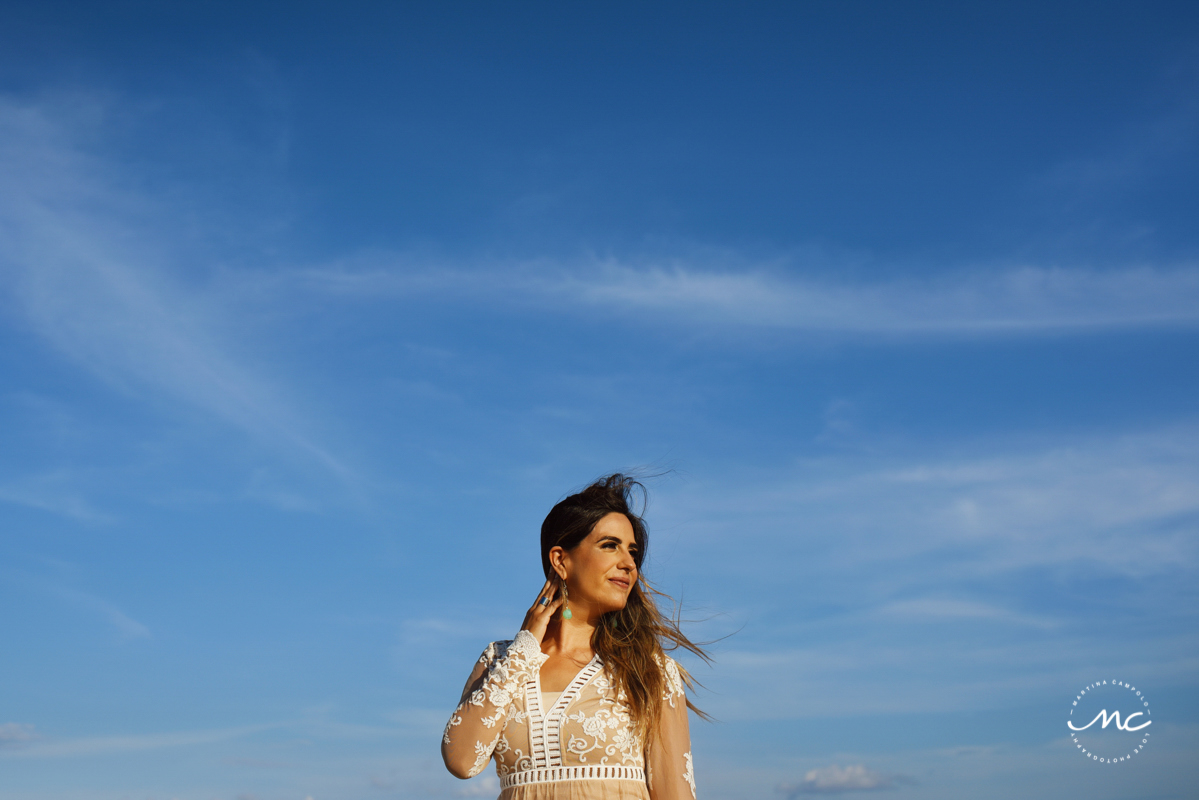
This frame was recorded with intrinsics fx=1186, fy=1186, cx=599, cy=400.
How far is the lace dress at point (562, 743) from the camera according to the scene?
7.46m

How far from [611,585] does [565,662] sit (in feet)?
1.97

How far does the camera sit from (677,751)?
7.63 meters

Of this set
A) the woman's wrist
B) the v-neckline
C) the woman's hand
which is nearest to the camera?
the v-neckline

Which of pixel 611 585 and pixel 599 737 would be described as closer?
pixel 599 737

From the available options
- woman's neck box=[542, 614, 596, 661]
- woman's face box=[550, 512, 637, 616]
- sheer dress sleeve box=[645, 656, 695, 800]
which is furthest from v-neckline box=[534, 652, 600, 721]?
sheer dress sleeve box=[645, 656, 695, 800]

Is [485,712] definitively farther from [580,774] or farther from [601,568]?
[601,568]

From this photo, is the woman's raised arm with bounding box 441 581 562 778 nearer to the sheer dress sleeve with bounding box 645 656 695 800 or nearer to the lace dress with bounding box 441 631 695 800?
the lace dress with bounding box 441 631 695 800

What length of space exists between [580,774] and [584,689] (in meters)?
0.54

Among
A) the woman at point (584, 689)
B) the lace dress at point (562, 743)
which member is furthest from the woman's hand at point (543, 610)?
the lace dress at point (562, 743)

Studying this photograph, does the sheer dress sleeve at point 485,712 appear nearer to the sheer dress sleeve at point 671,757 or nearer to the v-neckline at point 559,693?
the v-neckline at point 559,693

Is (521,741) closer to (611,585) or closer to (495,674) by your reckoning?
(495,674)

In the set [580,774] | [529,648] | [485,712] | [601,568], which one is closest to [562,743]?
[580,774]

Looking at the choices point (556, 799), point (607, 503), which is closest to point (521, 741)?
point (556, 799)

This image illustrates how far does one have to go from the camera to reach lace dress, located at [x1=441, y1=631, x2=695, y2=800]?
294 inches
